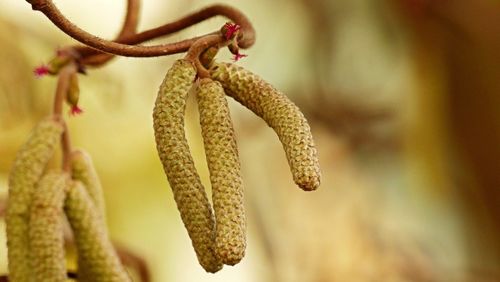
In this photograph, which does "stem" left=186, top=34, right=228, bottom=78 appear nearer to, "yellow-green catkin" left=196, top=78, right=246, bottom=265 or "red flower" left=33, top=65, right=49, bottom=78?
"yellow-green catkin" left=196, top=78, right=246, bottom=265

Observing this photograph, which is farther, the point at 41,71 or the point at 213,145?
the point at 41,71

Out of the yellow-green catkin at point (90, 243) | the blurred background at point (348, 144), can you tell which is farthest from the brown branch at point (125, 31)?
the blurred background at point (348, 144)

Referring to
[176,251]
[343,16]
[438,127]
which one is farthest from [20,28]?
[438,127]

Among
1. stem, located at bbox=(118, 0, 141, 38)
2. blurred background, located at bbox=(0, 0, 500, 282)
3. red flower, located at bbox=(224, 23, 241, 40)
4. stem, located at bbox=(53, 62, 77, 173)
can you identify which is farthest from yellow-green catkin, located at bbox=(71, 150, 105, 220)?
blurred background, located at bbox=(0, 0, 500, 282)

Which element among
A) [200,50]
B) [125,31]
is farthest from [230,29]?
[125,31]

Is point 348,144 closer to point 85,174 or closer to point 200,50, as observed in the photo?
point 85,174

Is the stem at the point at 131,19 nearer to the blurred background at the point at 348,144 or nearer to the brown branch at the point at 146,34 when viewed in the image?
the brown branch at the point at 146,34
